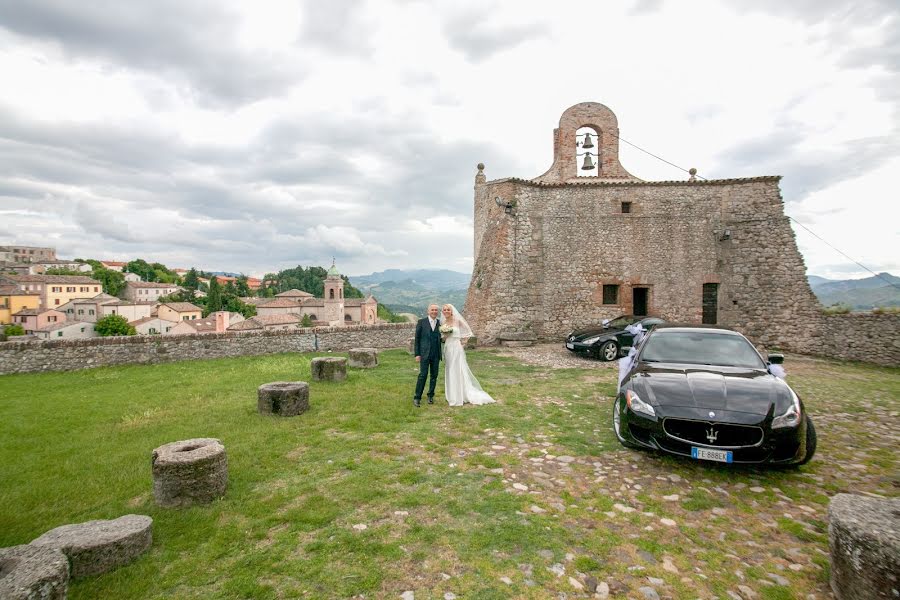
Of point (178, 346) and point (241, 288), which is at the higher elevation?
point (241, 288)

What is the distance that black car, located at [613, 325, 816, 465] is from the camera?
427 centimetres

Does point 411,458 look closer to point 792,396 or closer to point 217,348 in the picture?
point 792,396

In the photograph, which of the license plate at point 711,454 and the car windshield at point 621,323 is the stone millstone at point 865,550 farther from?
the car windshield at point 621,323

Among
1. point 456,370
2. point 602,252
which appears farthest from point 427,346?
point 602,252

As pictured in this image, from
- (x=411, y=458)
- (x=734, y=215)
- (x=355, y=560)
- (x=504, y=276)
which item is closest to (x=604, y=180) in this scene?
(x=734, y=215)

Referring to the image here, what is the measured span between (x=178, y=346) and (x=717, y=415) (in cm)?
1413

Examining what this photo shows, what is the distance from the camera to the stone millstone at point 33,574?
2.26 metres

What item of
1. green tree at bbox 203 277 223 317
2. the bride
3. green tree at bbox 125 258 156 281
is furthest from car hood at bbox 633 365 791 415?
green tree at bbox 125 258 156 281

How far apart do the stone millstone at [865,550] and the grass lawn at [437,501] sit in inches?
12.2

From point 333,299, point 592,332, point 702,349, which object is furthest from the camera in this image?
point 333,299

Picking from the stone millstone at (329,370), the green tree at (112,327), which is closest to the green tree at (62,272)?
the green tree at (112,327)

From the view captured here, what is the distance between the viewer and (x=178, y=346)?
→ 12.8 meters

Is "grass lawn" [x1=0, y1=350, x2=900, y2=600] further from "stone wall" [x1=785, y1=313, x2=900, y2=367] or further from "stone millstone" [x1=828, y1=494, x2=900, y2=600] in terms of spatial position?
"stone wall" [x1=785, y1=313, x2=900, y2=367]

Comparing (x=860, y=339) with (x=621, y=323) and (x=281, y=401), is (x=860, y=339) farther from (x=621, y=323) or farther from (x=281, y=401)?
(x=281, y=401)
